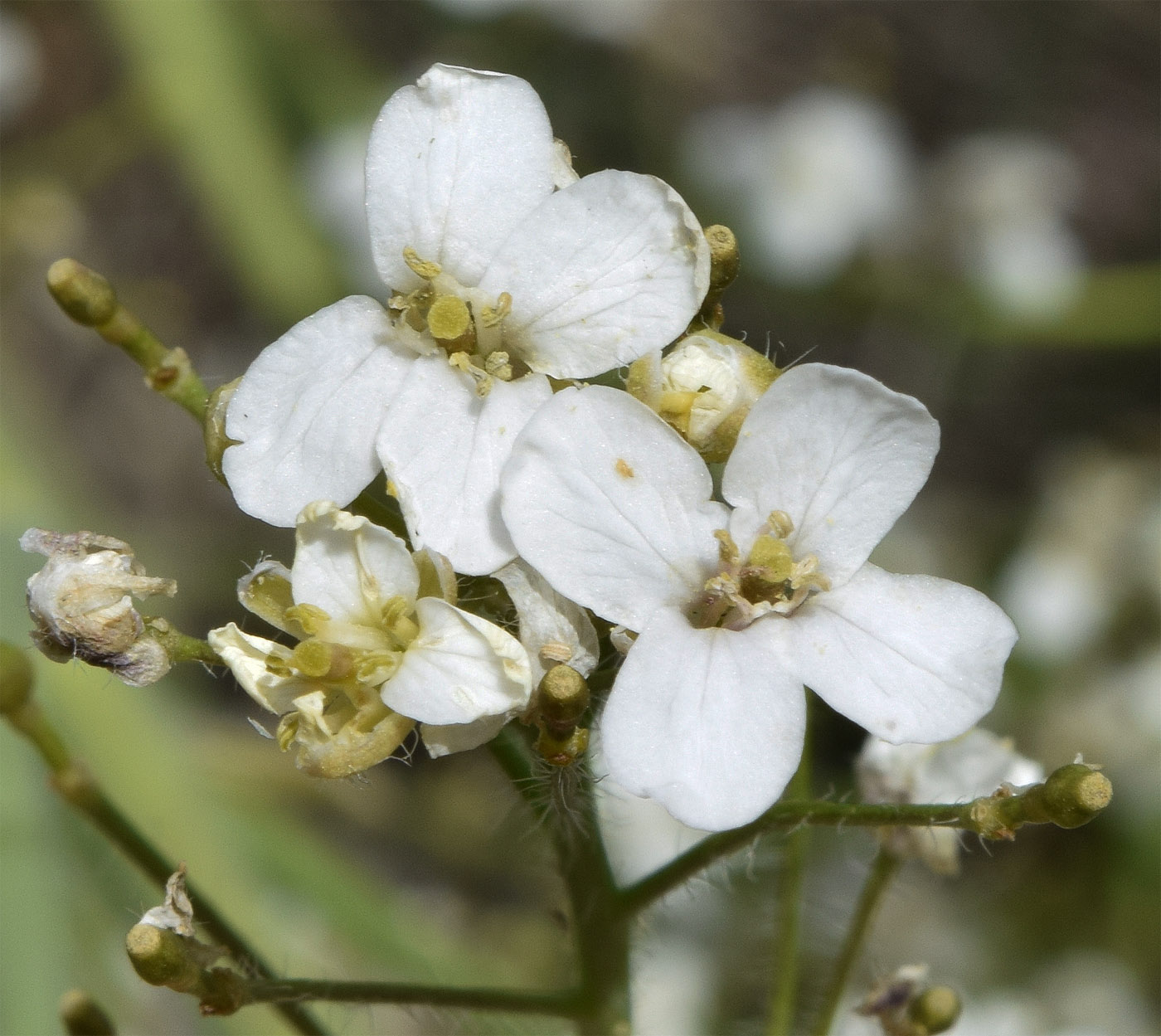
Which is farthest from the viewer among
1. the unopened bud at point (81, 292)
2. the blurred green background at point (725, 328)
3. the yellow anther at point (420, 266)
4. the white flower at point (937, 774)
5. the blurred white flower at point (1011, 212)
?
the blurred white flower at point (1011, 212)

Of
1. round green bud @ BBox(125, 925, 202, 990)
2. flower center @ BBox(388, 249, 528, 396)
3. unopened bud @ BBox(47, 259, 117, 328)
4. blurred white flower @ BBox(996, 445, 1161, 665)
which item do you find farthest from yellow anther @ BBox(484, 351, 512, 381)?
blurred white flower @ BBox(996, 445, 1161, 665)

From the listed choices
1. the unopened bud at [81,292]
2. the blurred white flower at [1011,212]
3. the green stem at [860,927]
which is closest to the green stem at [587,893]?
the green stem at [860,927]

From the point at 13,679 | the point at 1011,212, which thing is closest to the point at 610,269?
the point at 13,679

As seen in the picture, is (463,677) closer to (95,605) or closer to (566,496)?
(566,496)

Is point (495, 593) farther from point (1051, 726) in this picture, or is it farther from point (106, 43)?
point (106, 43)

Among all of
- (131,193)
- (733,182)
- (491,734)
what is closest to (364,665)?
(491,734)

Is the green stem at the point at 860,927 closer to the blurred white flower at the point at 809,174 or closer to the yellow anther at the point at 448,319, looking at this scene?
the yellow anther at the point at 448,319
